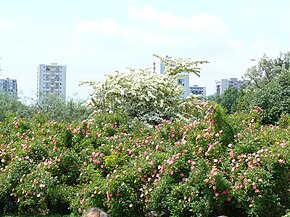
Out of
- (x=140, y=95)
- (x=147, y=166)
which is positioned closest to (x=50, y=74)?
(x=140, y=95)

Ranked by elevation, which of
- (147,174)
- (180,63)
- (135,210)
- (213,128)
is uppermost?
(180,63)

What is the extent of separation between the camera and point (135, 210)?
7.01 metres

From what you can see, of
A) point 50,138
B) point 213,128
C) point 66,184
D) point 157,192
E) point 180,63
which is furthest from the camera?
point 180,63

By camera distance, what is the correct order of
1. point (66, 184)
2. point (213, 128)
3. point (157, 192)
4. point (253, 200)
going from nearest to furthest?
point (253, 200)
point (157, 192)
point (213, 128)
point (66, 184)

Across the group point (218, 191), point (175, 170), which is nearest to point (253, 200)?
point (218, 191)

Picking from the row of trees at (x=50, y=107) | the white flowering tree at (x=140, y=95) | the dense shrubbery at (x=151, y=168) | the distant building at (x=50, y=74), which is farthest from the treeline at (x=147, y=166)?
the distant building at (x=50, y=74)

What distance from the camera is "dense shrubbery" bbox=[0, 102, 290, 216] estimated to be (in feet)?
20.5

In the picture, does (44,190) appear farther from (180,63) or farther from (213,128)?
(180,63)

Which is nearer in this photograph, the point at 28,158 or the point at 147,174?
the point at 147,174

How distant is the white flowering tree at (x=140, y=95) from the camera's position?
1289cm

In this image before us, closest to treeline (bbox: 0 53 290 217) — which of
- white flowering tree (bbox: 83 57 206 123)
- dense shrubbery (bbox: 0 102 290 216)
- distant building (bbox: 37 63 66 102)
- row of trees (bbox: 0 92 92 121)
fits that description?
dense shrubbery (bbox: 0 102 290 216)

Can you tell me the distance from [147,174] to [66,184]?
1520 millimetres

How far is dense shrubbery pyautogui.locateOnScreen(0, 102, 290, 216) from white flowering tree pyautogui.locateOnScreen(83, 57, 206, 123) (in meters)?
3.40

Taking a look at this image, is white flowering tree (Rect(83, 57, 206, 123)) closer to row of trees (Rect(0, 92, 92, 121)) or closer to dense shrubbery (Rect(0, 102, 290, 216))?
dense shrubbery (Rect(0, 102, 290, 216))
